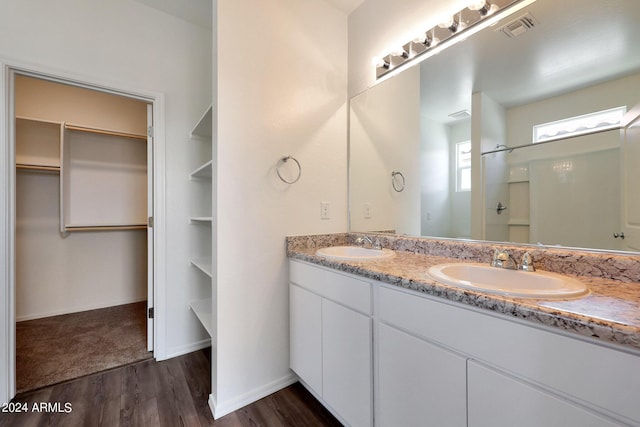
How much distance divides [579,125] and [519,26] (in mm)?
522

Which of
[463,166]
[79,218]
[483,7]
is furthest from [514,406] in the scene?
[79,218]

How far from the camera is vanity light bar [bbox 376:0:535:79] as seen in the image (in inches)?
47.0

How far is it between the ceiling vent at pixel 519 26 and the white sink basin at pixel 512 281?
3.42 ft

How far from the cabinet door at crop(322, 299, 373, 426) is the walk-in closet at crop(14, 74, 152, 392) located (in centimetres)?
172

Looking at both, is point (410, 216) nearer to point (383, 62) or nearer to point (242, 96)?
point (383, 62)

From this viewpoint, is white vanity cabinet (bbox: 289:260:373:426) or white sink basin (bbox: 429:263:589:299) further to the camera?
white vanity cabinet (bbox: 289:260:373:426)

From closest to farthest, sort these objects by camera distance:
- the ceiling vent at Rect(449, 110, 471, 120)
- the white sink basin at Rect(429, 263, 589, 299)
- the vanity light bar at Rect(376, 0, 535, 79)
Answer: the white sink basin at Rect(429, 263, 589, 299) → the vanity light bar at Rect(376, 0, 535, 79) → the ceiling vent at Rect(449, 110, 471, 120)

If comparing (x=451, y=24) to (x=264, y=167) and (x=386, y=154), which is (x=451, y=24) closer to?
(x=386, y=154)

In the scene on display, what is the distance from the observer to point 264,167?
1.55 m

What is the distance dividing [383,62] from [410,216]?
1037mm

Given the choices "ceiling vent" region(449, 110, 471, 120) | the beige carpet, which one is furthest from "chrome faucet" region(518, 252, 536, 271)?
the beige carpet

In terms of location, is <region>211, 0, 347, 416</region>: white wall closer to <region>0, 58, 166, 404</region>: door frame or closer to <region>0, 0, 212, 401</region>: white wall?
<region>0, 0, 212, 401</region>: white wall

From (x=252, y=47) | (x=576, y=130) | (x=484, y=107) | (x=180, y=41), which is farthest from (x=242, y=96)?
(x=576, y=130)

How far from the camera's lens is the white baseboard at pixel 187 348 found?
6.45ft
